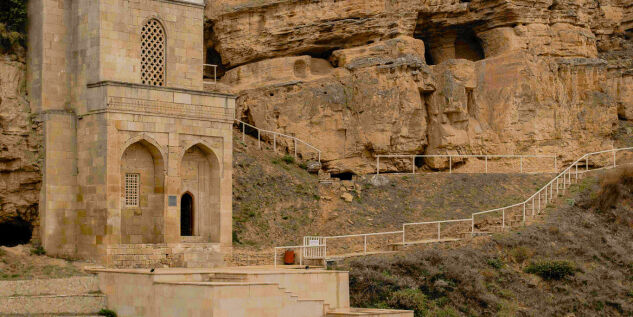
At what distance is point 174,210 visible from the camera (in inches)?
1356

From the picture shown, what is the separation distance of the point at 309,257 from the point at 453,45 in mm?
16512

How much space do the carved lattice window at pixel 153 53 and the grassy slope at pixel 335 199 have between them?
5.74m

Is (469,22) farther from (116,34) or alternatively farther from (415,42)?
(116,34)

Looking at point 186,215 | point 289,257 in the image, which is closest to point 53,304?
point 186,215

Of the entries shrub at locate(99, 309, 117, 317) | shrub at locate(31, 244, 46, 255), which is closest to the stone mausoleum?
shrub at locate(31, 244, 46, 255)

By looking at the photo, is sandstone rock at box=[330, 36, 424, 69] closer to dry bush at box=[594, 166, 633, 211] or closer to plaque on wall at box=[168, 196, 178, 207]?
dry bush at box=[594, 166, 633, 211]

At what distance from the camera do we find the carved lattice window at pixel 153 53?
34750mm

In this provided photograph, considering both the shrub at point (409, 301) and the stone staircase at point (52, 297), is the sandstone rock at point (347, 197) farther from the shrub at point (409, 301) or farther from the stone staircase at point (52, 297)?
the stone staircase at point (52, 297)

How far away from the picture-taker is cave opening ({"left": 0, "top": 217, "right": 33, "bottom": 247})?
33938 mm

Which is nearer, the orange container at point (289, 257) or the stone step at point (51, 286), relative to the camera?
the stone step at point (51, 286)

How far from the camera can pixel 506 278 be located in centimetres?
3400

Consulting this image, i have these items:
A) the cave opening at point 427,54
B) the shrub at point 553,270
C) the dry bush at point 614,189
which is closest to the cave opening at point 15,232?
the shrub at point 553,270

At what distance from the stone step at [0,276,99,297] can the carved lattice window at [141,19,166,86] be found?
6718 mm

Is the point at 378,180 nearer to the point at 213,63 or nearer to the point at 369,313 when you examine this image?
the point at 213,63
